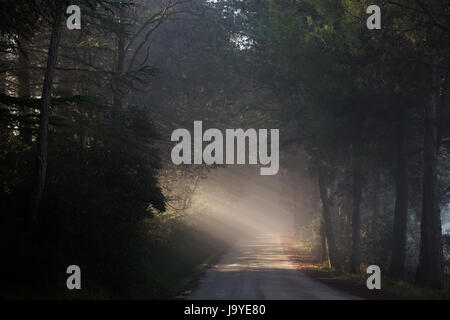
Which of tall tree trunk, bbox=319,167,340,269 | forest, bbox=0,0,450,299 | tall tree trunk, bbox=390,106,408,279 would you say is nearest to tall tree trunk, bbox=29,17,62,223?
forest, bbox=0,0,450,299

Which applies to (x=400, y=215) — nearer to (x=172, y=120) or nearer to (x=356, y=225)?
(x=356, y=225)

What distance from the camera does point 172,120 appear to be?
1225 inches

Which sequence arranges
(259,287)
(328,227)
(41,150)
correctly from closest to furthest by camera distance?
(41,150)
(259,287)
(328,227)

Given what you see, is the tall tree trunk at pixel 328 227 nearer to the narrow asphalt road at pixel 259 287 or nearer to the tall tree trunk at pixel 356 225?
the tall tree trunk at pixel 356 225

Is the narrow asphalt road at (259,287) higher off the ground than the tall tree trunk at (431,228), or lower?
lower

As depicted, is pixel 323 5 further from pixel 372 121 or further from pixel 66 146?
pixel 66 146

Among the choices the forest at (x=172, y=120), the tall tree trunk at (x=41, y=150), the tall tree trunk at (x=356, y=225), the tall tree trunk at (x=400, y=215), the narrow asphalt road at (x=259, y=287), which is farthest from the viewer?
the tall tree trunk at (x=356, y=225)

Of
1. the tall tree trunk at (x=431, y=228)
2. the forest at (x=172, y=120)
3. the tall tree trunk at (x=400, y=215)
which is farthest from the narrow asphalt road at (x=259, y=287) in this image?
the tall tree trunk at (x=400, y=215)

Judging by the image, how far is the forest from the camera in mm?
12672

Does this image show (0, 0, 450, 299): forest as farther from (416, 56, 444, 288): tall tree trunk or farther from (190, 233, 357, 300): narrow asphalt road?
(190, 233, 357, 300): narrow asphalt road

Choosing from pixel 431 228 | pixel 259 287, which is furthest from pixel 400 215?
pixel 259 287

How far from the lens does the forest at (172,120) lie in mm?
12672

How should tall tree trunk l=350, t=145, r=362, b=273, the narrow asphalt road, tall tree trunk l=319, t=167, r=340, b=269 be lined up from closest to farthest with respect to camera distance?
the narrow asphalt road < tall tree trunk l=350, t=145, r=362, b=273 < tall tree trunk l=319, t=167, r=340, b=269

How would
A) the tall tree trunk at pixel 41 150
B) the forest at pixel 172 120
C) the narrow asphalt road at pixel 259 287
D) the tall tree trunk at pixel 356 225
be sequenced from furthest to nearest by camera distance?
the tall tree trunk at pixel 356 225 < the narrow asphalt road at pixel 259 287 < the forest at pixel 172 120 < the tall tree trunk at pixel 41 150
